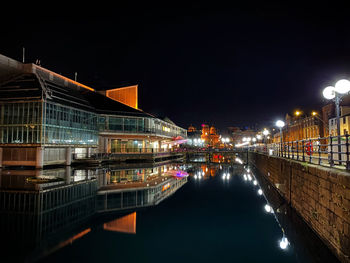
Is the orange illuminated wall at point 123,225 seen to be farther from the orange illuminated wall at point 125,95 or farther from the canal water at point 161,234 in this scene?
the orange illuminated wall at point 125,95

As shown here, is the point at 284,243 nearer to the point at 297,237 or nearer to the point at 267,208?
the point at 297,237

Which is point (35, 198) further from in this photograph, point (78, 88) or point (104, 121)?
point (78, 88)

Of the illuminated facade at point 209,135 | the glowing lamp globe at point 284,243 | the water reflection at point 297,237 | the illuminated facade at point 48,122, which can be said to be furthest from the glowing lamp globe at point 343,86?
the illuminated facade at point 209,135

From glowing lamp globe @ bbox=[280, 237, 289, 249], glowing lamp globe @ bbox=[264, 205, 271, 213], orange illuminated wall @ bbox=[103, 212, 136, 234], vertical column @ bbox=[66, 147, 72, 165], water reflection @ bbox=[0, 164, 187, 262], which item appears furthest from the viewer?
vertical column @ bbox=[66, 147, 72, 165]

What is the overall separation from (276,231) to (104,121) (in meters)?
41.6

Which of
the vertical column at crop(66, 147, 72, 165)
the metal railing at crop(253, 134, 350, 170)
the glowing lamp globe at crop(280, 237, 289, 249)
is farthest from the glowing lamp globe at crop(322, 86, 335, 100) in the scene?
the vertical column at crop(66, 147, 72, 165)

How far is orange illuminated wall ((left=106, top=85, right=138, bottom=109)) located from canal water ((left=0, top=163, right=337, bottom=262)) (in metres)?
50.0

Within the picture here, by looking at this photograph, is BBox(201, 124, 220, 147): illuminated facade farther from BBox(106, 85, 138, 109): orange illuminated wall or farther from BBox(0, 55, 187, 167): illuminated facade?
BBox(0, 55, 187, 167): illuminated facade

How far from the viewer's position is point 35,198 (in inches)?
589

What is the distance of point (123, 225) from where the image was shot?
447 inches

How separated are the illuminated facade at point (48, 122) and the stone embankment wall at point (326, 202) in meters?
31.9

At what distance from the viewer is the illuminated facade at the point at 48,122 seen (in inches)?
1326

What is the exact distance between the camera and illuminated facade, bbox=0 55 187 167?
111 ft

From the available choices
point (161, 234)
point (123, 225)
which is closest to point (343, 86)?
point (161, 234)
